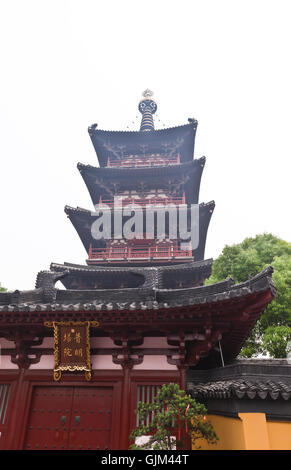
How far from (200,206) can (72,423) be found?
11.5 m

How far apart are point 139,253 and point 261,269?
735cm

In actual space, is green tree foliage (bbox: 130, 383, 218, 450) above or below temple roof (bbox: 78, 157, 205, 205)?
below

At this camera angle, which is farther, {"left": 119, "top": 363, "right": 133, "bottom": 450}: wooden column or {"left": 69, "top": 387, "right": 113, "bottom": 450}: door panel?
{"left": 69, "top": 387, "right": 113, "bottom": 450}: door panel

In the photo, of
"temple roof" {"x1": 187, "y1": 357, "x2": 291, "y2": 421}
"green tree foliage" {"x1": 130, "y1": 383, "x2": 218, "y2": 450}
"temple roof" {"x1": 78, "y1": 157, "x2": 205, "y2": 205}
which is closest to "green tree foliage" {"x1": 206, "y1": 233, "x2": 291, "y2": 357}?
"temple roof" {"x1": 78, "y1": 157, "x2": 205, "y2": 205}

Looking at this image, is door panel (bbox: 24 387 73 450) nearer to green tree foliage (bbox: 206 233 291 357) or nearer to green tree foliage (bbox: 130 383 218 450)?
green tree foliage (bbox: 130 383 218 450)

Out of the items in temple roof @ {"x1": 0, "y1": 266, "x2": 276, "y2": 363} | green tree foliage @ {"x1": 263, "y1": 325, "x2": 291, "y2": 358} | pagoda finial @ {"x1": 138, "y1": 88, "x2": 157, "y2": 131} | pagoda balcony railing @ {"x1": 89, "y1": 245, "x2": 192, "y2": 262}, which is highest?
pagoda finial @ {"x1": 138, "y1": 88, "x2": 157, "y2": 131}

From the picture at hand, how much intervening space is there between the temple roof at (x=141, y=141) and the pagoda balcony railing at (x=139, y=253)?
8049mm

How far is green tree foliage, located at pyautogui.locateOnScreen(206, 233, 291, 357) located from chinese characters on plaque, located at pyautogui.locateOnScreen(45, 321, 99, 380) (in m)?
10.1

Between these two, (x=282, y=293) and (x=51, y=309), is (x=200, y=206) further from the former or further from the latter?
(x=51, y=309)

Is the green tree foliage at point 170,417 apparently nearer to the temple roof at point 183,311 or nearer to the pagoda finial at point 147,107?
the temple roof at point 183,311

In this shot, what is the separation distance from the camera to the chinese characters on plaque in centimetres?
730

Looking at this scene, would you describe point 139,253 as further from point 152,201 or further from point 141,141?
point 141,141

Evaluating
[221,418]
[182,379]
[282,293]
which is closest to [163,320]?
[182,379]

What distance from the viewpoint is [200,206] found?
1541cm
